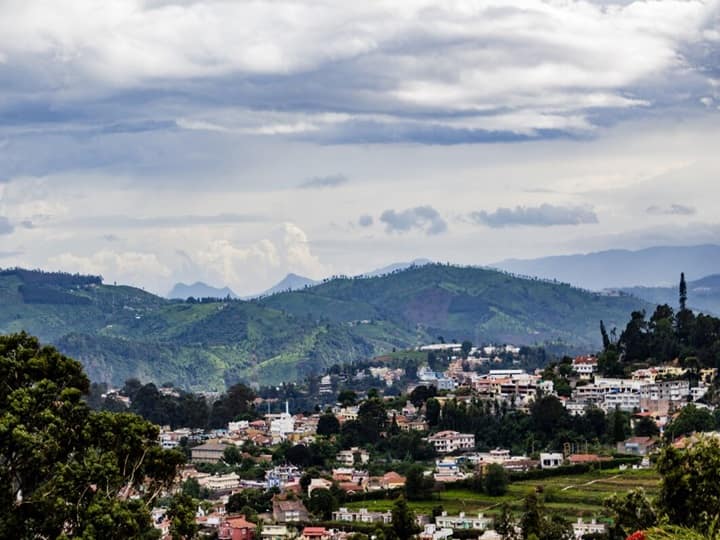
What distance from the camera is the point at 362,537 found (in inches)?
1470

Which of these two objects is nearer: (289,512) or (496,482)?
(289,512)

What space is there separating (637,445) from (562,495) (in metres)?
13.9

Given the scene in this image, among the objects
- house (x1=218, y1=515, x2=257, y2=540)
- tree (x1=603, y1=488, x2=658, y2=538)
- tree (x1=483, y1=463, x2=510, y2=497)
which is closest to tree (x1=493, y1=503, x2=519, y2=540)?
tree (x1=603, y1=488, x2=658, y2=538)

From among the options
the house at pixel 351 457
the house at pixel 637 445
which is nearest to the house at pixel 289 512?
the house at pixel 351 457

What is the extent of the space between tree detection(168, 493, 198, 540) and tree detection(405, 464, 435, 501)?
3921 centimetres

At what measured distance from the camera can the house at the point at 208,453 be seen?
9088 cm

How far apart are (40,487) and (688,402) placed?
64.0 m

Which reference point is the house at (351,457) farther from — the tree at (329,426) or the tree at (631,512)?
the tree at (631,512)

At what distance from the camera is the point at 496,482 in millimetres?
Answer: 64375

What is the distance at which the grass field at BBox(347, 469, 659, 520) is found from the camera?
5896cm

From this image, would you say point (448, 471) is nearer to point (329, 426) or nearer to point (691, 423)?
point (691, 423)

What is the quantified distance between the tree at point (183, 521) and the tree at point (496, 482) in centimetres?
3879

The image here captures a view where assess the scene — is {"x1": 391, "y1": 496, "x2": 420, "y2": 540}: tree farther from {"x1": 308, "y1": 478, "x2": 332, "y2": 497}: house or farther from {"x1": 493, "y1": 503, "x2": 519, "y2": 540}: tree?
{"x1": 308, "y1": 478, "x2": 332, "y2": 497}: house

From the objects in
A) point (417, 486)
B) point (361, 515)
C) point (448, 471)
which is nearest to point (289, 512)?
point (361, 515)
